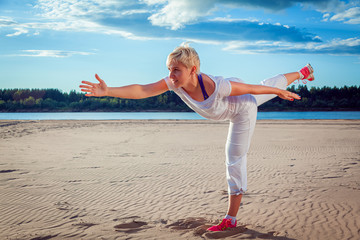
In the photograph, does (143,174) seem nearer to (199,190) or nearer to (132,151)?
(199,190)

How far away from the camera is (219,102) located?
354cm

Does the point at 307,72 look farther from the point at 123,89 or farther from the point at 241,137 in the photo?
the point at 123,89

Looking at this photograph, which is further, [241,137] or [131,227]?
[131,227]

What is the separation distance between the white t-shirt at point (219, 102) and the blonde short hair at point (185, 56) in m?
0.32

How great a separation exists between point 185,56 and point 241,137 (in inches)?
54.1

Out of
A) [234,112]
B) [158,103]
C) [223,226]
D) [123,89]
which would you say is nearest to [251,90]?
[234,112]

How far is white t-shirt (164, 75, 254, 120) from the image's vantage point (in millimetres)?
3445

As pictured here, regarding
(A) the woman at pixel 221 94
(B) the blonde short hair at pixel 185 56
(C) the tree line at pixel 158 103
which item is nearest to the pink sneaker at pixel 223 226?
(A) the woman at pixel 221 94

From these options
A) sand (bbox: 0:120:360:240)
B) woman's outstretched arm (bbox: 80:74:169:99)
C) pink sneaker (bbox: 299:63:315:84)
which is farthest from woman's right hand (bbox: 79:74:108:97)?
pink sneaker (bbox: 299:63:315:84)

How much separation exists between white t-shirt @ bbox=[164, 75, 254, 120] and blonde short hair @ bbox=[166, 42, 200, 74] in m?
0.32

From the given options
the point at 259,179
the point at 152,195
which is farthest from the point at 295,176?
the point at 152,195

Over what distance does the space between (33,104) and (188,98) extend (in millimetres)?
102047

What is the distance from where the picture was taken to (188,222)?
4.94 m

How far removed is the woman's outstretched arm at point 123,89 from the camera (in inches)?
138
